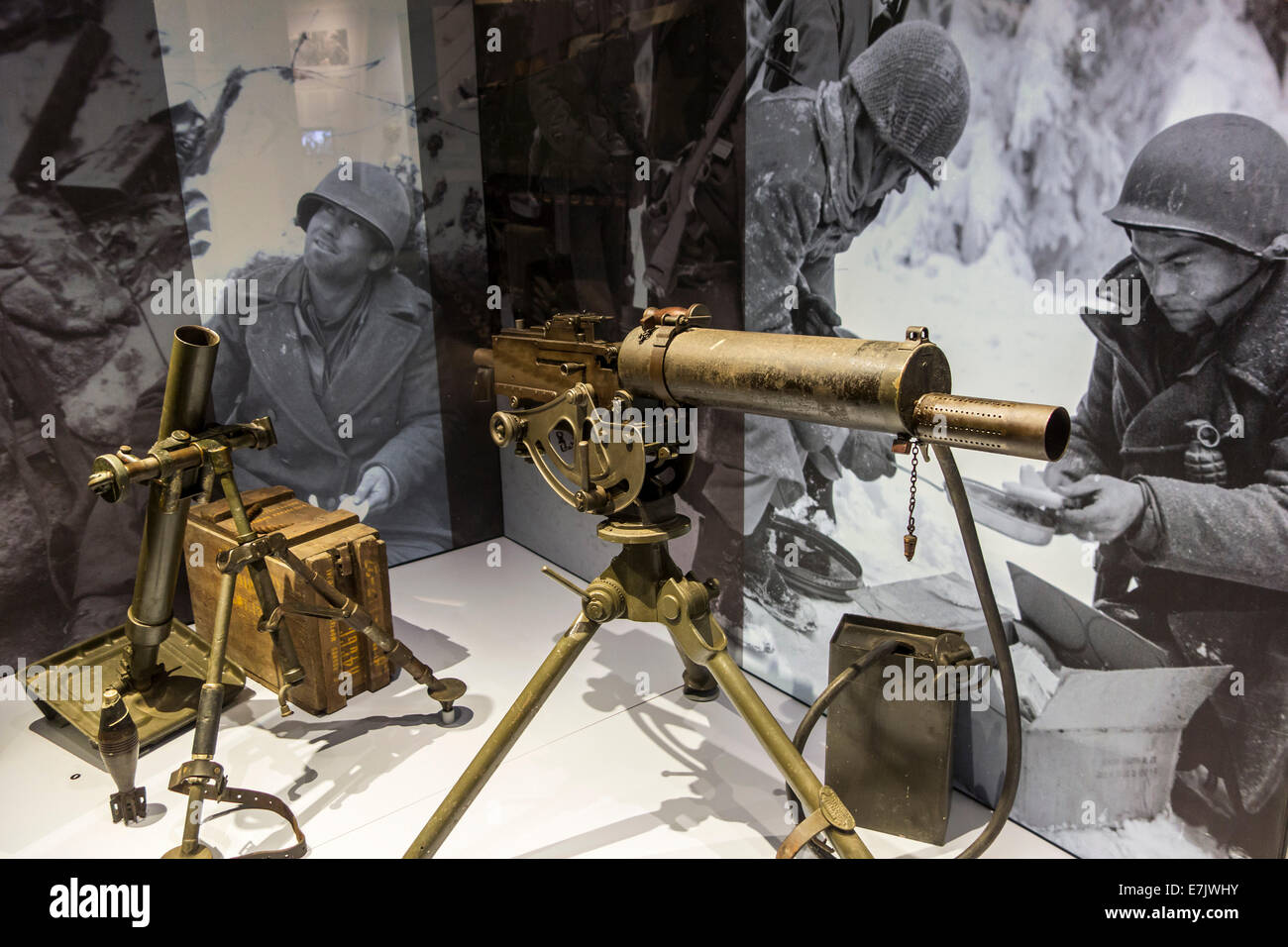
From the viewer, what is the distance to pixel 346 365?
451 cm

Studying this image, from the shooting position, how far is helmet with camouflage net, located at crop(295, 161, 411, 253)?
167 inches

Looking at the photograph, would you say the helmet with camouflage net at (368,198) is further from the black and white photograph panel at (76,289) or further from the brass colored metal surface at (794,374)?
the brass colored metal surface at (794,374)

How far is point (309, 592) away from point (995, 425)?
256 cm

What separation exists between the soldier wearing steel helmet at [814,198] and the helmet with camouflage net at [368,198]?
2.09m

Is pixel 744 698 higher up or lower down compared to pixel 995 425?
lower down

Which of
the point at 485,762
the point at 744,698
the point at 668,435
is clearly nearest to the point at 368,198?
the point at 668,435

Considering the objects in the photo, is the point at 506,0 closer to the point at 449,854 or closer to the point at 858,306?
the point at 858,306

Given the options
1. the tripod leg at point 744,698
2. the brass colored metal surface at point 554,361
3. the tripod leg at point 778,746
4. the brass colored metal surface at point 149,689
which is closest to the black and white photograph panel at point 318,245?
the brass colored metal surface at point 149,689

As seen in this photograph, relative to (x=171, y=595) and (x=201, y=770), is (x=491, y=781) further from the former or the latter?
(x=171, y=595)

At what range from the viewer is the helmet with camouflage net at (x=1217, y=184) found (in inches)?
75.6

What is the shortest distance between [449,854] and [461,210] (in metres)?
3.28

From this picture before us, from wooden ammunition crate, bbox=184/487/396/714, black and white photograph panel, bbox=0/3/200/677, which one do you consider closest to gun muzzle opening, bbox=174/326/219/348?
wooden ammunition crate, bbox=184/487/396/714

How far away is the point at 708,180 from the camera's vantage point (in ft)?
11.0

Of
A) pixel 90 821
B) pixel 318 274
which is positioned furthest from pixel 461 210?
pixel 90 821
